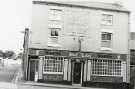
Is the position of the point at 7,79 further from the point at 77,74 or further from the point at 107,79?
the point at 107,79

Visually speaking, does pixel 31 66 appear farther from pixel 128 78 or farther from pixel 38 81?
pixel 128 78

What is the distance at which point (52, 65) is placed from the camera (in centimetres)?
2456

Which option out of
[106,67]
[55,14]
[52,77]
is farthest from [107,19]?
[52,77]

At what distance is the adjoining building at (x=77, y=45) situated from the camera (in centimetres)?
2453

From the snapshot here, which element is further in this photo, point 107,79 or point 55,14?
point 107,79

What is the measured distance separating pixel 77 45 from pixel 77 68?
7.47 feet

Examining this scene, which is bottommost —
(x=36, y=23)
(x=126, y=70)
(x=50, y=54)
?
(x=126, y=70)

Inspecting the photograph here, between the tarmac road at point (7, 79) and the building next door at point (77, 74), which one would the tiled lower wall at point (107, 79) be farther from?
the tarmac road at point (7, 79)

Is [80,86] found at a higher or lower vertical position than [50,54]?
lower

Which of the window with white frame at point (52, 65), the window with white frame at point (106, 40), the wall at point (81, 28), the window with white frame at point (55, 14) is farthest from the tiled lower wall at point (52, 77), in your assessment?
the window with white frame at point (55, 14)

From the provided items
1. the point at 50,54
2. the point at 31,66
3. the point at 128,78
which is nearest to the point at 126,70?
the point at 128,78

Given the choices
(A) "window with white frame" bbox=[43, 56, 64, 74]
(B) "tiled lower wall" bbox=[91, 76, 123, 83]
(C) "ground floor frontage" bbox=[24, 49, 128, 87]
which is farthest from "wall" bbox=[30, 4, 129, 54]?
(B) "tiled lower wall" bbox=[91, 76, 123, 83]

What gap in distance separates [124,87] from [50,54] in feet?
27.0

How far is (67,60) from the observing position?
24641 millimetres
